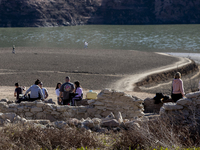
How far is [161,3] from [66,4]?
4335 cm

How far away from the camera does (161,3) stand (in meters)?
130

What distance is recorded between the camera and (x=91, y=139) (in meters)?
7.29

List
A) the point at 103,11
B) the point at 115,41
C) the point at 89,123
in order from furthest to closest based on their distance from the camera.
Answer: the point at 103,11, the point at 115,41, the point at 89,123

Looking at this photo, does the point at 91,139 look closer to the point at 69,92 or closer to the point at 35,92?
the point at 69,92

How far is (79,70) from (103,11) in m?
106

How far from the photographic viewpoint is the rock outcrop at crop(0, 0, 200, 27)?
376 ft

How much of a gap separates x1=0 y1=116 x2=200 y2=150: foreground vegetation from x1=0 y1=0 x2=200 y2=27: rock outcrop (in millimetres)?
109335

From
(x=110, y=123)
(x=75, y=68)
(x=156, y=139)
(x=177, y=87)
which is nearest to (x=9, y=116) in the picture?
(x=110, y=123)

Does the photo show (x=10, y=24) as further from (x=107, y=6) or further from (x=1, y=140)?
(x=1, y=140)

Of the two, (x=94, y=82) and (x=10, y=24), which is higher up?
(x=10, y=24)

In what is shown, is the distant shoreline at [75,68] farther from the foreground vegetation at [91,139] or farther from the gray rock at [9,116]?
the foreground vegetation at [91,139]

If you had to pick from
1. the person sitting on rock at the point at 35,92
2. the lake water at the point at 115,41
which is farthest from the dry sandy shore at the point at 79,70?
the lake water at the point at 115,41

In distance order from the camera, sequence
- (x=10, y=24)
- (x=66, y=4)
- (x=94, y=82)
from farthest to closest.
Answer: (x=66, y=4) < (x=10, y=24) < (x=94, y=82)

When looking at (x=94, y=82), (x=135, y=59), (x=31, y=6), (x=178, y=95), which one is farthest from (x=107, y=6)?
(x=178, y=95)
